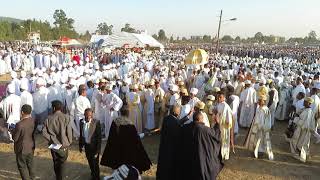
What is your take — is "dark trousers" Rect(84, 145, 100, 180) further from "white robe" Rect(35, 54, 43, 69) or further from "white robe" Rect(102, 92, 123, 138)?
"white robe" Rect(35, 54, 43, 69)

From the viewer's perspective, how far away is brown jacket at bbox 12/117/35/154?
5836mm

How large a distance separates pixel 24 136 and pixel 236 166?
4.43m

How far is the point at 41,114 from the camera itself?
381 inches

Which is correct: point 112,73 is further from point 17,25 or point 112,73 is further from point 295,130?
point 17,25

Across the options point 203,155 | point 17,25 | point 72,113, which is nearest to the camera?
point 203,155

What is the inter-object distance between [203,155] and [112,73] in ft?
35.9

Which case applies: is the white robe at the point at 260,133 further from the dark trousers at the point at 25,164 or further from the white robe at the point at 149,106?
the dark trousers at the point at 25,164

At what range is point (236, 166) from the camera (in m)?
7.62

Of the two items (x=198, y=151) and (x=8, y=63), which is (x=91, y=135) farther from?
(x=8, y=63)

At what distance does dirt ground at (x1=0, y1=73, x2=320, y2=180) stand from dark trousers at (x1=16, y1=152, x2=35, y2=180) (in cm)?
59

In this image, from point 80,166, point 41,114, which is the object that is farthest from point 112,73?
point 80,166

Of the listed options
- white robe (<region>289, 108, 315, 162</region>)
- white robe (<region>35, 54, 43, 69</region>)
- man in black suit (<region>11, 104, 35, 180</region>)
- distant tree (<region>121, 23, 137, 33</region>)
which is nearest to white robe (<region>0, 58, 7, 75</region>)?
white robe (<region>35, 54, 43, 69</region>)

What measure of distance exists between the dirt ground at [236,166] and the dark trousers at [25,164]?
0.59 meters

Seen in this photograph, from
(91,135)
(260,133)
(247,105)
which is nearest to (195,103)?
(260,133)
